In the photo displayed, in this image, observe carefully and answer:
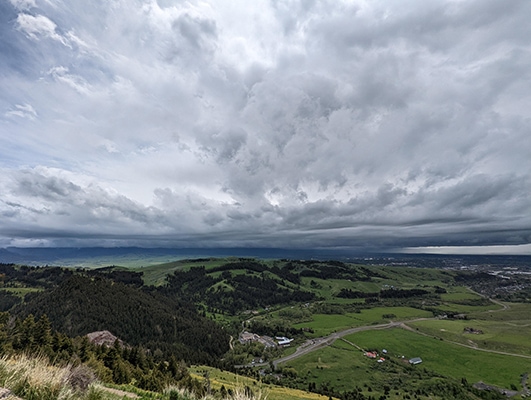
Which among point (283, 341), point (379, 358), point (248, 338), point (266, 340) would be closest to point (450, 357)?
point (379, 358)

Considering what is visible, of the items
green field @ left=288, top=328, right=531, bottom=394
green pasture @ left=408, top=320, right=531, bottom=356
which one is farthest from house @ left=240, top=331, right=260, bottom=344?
green pasture @ left=408, top=320, right=531, bottom=356

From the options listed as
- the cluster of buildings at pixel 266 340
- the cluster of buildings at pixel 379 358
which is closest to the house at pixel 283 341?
the cluster of buildings at pixel 266 340

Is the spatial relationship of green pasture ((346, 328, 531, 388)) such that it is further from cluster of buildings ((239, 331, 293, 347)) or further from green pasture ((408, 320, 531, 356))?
cluster of buildings ((239, 331, 293, 347))

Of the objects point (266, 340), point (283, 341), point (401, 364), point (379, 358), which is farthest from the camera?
point (266, 340)

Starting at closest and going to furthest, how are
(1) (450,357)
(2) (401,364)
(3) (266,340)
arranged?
(2) (401,364) < (1) (450,357) < (3) (266,340)

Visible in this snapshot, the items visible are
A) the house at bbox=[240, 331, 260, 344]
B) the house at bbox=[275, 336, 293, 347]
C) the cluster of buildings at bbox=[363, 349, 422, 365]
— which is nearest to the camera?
the cluster of buildings at bbox=[363, 349, 422, 365]

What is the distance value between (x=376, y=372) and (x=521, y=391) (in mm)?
54695

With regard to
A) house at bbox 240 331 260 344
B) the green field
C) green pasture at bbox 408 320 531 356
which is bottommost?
green pasture at bbox 408 320 531 356

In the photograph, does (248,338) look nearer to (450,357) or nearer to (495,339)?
(450,357)

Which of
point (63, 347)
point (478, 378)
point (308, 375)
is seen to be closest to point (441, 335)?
point (478, 378)

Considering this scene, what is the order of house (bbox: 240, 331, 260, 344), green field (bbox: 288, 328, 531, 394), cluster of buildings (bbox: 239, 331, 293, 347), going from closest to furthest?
green field (bbox: 288, 328, 531, 394)
cluster of buildings (bbox: 239, 331, 293, 347)
house (bbox: 240, 331, 260, 344)

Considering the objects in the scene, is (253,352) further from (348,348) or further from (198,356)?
(348,348)

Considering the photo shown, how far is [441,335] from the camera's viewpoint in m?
193

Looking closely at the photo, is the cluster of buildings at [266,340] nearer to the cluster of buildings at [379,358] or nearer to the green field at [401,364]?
the green field at [401,364]
